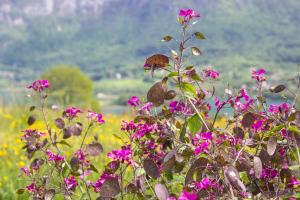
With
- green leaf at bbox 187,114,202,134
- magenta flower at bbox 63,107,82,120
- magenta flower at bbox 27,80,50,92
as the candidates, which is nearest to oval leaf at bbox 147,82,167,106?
green leaf at bbox 187,114,202,134

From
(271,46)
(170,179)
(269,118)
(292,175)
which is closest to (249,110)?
(269,118)

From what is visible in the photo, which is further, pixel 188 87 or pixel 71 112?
pixel 71 112

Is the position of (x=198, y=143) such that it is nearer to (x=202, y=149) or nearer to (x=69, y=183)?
(x=202, y=149)

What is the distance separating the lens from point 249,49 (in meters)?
182

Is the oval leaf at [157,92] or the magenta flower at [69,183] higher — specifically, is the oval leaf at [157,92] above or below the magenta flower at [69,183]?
above

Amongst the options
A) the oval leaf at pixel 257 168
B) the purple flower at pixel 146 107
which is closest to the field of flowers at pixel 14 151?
the purple flower at pixel 146 107

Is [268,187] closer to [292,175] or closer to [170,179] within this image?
[292,175]

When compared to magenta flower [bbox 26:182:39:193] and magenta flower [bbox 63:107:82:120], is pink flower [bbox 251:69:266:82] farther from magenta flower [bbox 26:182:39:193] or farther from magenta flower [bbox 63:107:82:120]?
magenta flower [bbox 26:182:39:193]

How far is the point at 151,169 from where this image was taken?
2092mm

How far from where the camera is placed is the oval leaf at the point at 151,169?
2.07m

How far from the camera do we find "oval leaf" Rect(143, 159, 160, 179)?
6.80 ft

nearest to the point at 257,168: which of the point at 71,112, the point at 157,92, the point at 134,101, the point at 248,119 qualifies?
the point at 248,119

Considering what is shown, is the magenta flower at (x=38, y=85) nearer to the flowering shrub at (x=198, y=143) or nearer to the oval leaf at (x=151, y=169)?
the flowering shrub at (x=198, y=143)

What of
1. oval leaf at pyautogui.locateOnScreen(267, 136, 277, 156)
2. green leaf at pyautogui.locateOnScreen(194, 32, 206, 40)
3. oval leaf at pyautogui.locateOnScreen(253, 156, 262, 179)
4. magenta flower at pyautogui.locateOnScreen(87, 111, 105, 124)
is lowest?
oval leaf at pyautogui.locateOnScreen(253, 156, 262, 179)
